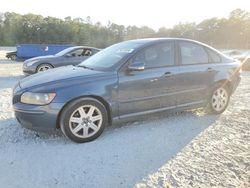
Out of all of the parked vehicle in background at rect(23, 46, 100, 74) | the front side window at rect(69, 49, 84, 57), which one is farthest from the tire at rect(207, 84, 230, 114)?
the front side window at rect(69, 49, 84, 57)

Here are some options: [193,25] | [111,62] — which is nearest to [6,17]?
[193,25]

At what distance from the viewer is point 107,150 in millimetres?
4082

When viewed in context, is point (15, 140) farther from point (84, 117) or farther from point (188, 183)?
point (188, 183)

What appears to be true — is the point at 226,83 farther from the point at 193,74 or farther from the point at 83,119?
the point at 83,119

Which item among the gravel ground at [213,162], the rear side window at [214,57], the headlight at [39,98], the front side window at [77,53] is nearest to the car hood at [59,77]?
the headlight at [39,98]

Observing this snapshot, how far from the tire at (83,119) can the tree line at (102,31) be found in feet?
176

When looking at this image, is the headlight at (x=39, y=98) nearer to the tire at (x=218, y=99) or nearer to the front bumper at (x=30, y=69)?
the tire at (x=218, y=99)

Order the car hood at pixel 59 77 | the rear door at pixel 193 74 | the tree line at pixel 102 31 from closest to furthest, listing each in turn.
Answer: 1. the car hood at pixel 59 77
2. the rear door at pixel 193 74
3. the tree line at pixel 102 31

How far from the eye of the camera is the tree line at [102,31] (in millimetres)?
57344

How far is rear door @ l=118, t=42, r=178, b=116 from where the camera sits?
462cm

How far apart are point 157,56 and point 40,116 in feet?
7.19

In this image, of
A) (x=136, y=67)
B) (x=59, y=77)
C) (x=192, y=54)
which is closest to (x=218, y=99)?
A: (x=192, y=54)

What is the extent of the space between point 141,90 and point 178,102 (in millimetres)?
872

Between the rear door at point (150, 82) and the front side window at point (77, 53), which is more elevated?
the front side window at point (77, 53)
